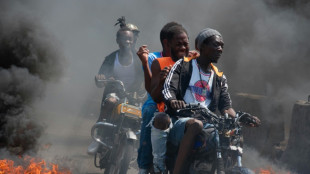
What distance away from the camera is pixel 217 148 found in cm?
300

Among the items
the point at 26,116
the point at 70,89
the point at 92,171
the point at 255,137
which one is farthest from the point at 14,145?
the point at 70,89

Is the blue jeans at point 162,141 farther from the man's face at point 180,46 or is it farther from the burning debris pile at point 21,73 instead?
the burning debris pile at point 21,73

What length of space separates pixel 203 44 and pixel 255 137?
696 centimetres

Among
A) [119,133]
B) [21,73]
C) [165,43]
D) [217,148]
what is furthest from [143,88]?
[21,73]

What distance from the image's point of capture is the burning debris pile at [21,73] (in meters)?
11.4

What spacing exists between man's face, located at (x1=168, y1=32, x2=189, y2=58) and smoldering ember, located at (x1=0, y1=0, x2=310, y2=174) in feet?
0.74

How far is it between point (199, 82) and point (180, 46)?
0.75 meters

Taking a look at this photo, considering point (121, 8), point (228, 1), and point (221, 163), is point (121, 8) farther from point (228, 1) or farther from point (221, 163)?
point (221, 163)

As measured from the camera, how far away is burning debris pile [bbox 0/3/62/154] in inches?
448

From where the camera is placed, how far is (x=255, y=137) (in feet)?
32.8

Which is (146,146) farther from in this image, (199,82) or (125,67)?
(125,67)

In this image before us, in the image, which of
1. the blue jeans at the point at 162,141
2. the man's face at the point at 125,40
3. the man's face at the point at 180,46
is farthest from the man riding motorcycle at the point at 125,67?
the blue jeans at the point at 162,141

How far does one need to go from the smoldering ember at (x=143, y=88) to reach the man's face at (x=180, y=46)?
227 mm

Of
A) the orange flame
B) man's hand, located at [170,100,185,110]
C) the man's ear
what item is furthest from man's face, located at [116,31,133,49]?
man's hand, located at [170,100,185,110]
